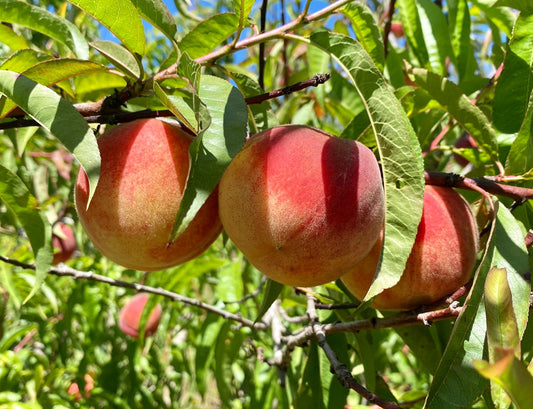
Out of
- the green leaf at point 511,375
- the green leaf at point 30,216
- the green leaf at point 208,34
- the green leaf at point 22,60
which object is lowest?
the green leaf at point 30,216

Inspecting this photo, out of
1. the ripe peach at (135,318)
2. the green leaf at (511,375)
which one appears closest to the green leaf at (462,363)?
the green leaf at (511,375)

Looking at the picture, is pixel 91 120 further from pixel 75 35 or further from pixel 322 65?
pixel 322 65

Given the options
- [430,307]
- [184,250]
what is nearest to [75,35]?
[184,250]

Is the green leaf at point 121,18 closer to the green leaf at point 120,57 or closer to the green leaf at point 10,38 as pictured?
the green leaf at point 120,57

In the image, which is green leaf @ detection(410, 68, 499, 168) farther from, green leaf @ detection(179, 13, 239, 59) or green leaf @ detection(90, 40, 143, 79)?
green leaf @ detection(90, 40, 143, 79)

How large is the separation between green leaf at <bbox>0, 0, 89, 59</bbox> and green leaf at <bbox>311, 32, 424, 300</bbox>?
52cm

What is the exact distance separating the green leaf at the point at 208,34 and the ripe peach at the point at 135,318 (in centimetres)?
201

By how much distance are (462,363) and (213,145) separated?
18.0 inches

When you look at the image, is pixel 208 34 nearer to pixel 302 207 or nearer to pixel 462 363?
pixel 302 207

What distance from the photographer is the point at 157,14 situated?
0.86 m

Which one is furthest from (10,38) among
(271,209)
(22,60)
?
(271,209)

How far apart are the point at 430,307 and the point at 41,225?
752 mm

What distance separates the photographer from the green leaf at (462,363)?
74cm

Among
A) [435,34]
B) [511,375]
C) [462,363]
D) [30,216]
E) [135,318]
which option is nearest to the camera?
[511,375]
